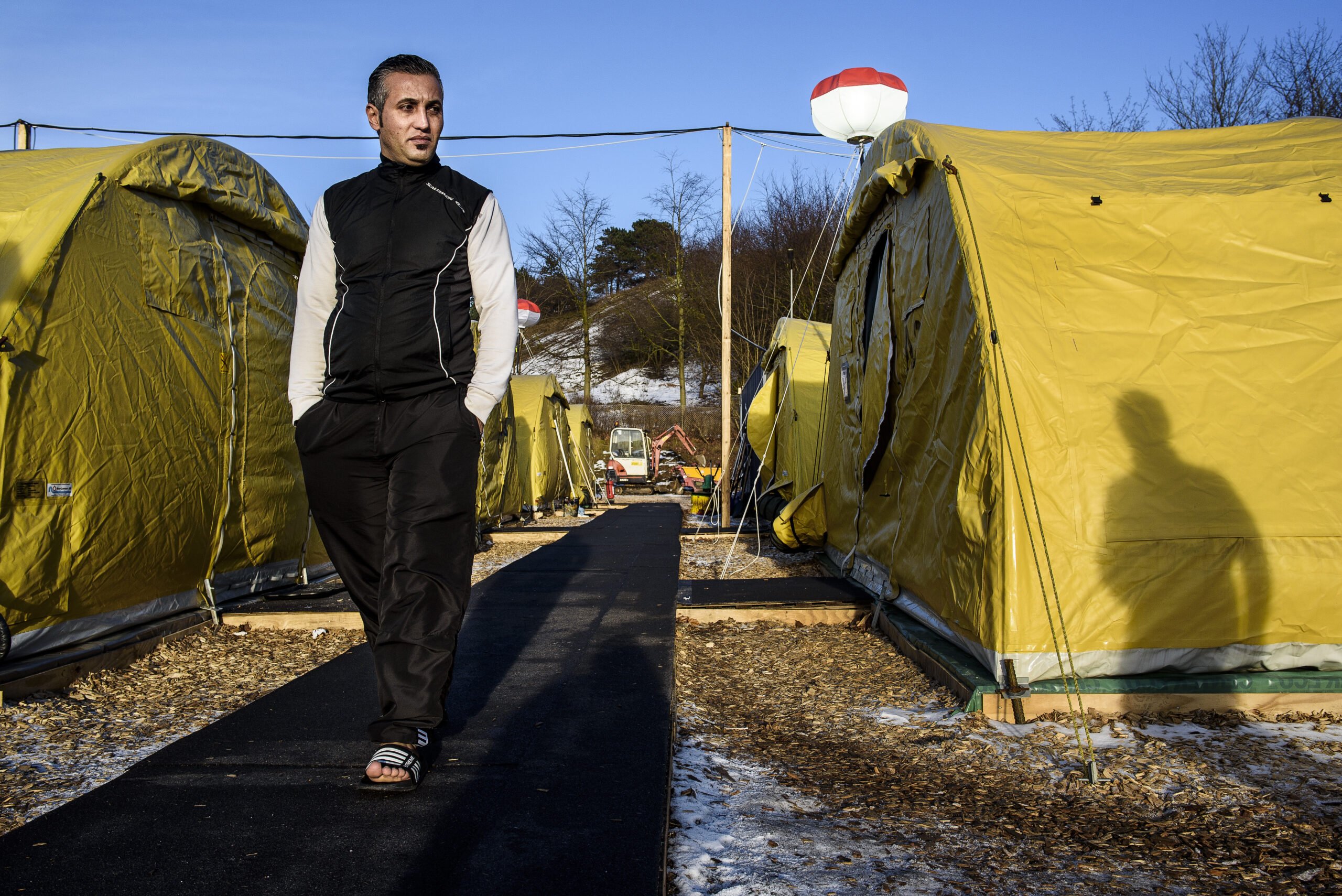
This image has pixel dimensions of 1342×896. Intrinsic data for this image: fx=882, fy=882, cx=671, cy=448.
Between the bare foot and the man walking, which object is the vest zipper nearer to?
the man walking

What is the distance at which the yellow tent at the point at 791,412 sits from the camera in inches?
346

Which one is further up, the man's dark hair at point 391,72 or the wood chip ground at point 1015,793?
the man's dark hair at point 391,72

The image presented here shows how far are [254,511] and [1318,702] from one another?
5.18 metres

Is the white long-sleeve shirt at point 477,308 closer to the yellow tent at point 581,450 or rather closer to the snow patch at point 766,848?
the snow patch at point 766,848

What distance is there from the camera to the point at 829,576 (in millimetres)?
6359

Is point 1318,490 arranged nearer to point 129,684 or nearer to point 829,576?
point 829,576

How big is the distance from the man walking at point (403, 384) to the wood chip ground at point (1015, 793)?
85 centimetres

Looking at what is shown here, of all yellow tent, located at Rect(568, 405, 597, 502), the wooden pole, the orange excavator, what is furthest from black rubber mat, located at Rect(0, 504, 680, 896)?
the orange excavator

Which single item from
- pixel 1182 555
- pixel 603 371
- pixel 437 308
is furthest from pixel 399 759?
pixel 603 371

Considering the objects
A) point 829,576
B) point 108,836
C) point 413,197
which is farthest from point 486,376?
point 829,576

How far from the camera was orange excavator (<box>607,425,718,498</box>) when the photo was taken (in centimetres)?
2422

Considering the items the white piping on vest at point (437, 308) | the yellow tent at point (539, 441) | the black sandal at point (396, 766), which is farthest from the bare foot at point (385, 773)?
the yellow tent at point (539, 441)

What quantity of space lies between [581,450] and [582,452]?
5 centimetres

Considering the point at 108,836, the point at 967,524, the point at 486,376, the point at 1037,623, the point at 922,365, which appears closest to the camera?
the point at 108,836
